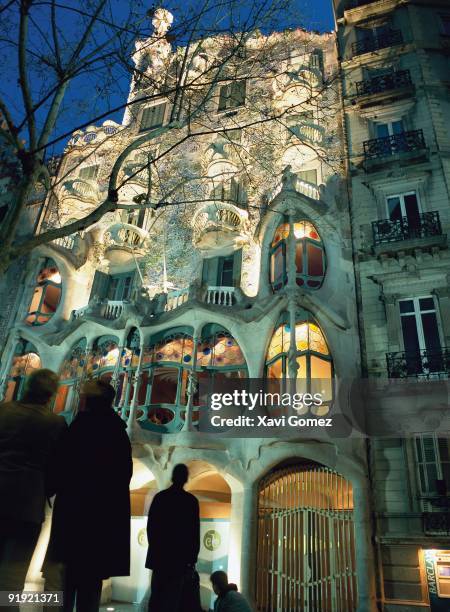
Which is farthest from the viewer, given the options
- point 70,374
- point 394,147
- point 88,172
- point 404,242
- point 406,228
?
point 88,172

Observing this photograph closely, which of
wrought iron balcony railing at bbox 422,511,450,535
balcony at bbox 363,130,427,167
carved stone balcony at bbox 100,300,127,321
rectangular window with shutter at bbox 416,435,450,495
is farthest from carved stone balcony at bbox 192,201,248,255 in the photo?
wrought iron balcony railing at bbox 422,511,450,535

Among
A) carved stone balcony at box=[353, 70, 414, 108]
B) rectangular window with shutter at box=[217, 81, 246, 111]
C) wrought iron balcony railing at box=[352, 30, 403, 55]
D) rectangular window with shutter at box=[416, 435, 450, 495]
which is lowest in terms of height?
rectangular window with shutter at box=[416, 435, 450, 495]

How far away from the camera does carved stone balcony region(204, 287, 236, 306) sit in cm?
1723

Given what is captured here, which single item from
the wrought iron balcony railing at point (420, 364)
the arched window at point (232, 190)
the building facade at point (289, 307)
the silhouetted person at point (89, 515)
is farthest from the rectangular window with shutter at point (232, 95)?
the silhouetted person at point (89, 515)

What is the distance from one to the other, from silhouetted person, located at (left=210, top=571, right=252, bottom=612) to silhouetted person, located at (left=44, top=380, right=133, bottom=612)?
3.88 m

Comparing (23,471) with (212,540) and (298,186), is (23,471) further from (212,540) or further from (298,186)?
(298,186)

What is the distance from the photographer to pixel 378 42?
69.2ft

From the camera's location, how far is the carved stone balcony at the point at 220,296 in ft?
56.5

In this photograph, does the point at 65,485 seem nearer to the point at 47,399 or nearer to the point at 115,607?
the point at 47,399

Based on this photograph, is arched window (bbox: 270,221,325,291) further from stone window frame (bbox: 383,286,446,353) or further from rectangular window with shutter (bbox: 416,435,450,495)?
rectangular window with shutter (bbox: 416,435,450,495)

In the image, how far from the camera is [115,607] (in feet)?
46.5

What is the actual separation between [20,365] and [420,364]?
1631cm

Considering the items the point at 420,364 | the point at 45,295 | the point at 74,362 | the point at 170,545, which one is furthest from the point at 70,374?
the point at 170,545

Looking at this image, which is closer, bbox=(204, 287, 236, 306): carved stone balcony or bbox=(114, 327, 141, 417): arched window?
bbox=(114, 327, 141, 417): arched window
